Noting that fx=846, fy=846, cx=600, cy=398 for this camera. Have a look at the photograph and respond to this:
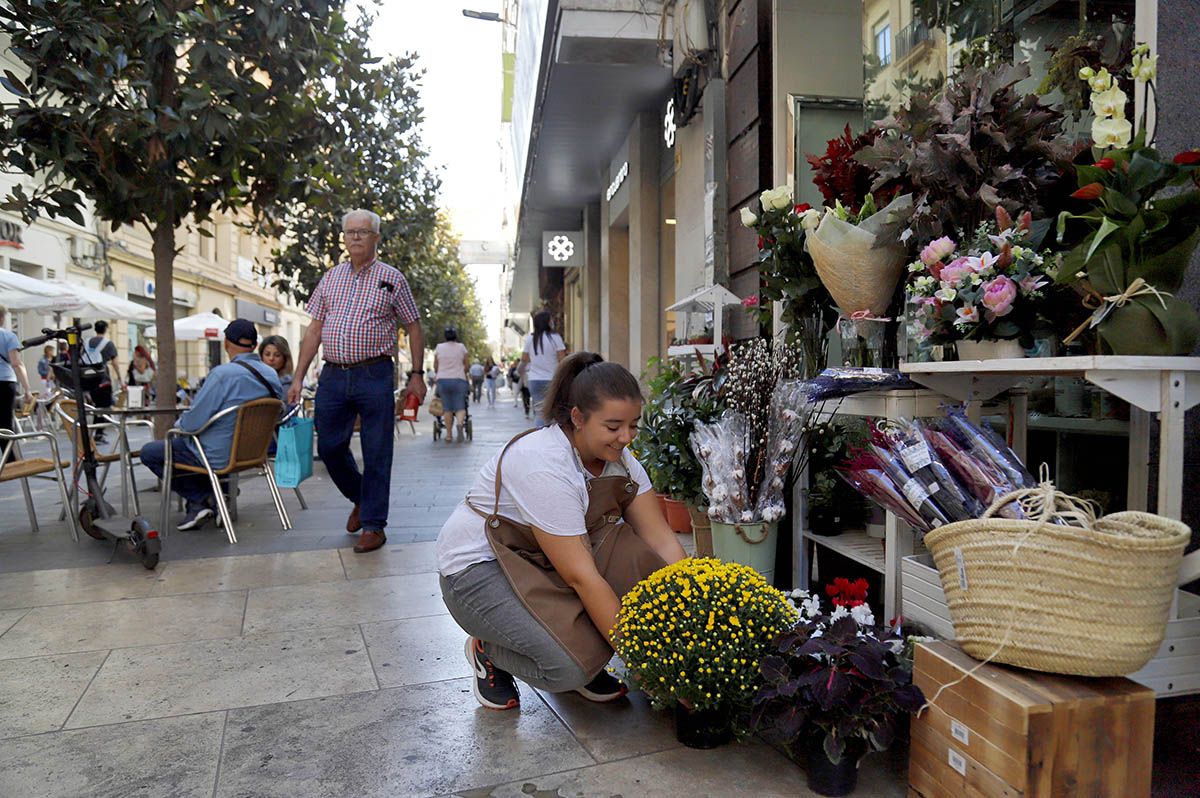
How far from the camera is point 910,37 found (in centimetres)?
417

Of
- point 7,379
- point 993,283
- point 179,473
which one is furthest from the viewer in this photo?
point 7,379

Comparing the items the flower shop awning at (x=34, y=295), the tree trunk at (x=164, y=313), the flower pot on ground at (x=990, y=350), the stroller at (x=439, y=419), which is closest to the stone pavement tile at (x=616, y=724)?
the flower pot on ground at (x=990, y=350)

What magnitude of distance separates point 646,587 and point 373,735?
0.98 metres

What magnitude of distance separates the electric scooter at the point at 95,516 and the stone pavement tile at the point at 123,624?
24.4 inches

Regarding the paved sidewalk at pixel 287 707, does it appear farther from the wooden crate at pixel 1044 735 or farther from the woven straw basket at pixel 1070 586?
the woven straw basket at pixel 1070 586

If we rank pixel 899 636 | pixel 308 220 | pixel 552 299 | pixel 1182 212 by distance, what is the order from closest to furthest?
pixel 1182 212 < pixel 899 636 < pixel 308 220 < pixel 552 299

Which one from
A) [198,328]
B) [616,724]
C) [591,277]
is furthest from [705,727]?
[198,328]

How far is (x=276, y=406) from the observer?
5414 millimetres

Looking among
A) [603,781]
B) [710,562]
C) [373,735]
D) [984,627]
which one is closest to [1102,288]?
[984,627]

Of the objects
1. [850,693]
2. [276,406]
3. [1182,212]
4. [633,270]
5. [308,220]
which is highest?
[308,220]

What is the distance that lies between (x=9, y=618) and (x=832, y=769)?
3641mm

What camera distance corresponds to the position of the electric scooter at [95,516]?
463 centimetres

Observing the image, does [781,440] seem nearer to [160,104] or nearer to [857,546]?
[857,546]

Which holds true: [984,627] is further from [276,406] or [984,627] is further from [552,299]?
[552,299]
